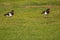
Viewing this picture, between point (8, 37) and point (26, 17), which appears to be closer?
point (8, 37)

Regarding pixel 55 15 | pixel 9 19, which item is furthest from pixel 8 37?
pixel 55 15

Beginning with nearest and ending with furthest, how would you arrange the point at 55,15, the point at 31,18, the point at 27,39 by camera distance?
the point at 27,39 < the point at 31,18 < the point at 55,15

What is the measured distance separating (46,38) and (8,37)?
2521 millimetres

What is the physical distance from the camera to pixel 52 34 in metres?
17.7

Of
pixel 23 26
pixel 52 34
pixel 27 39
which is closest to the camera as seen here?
pixel 27 39

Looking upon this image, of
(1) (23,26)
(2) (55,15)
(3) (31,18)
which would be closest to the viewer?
(1) (23,26)

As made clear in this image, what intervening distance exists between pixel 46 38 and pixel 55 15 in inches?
365

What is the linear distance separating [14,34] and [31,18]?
6.39 meters

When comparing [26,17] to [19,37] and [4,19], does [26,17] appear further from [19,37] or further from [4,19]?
[19,37]

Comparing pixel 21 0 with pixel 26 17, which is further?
pixel 21 0

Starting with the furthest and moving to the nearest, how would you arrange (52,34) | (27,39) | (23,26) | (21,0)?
(21,0)
(23,26)
(52,34)
(27,39)

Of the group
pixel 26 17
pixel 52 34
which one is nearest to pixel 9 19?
pixel 26 17

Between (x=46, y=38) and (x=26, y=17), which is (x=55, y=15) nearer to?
(x=26, y=17)

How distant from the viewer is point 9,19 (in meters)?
23.2
